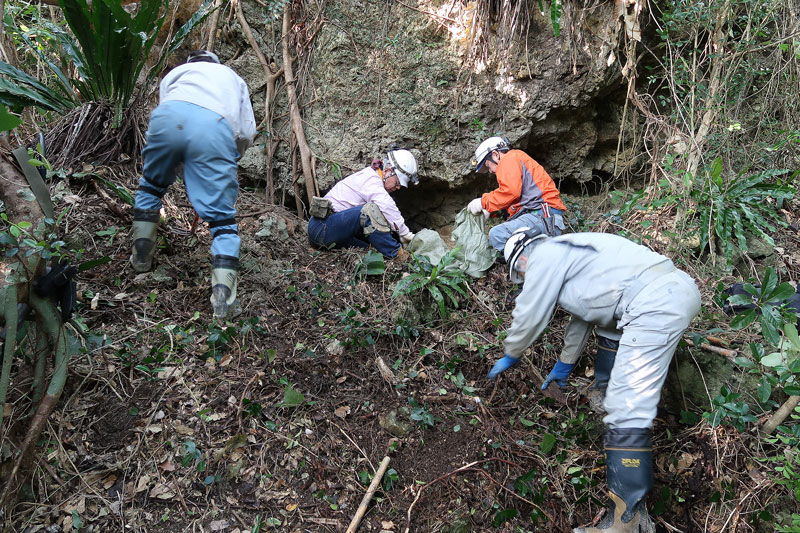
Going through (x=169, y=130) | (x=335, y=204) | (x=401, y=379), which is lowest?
(x=401, y=379)

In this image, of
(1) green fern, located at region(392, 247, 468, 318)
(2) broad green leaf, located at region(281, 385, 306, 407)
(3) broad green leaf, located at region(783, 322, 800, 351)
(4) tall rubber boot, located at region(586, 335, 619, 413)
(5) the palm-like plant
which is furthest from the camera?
(1) green fern, located at region(392, 247, 468, 318)

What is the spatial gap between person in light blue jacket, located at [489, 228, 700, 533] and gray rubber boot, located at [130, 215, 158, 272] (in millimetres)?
2382

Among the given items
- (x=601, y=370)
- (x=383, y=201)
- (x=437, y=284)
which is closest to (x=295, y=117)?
(x=383, y=201)

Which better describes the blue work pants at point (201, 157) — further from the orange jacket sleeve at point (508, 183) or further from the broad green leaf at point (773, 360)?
the broad green leaf at point (773, 360)

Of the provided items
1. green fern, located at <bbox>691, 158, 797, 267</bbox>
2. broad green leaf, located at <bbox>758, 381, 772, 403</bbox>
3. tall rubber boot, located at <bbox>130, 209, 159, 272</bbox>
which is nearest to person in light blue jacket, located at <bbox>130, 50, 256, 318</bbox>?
tall rubber boot, located at <bbox>130, 209, 159, 272</bbox>

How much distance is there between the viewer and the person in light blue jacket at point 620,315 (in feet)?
8.07

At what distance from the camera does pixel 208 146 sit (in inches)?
117

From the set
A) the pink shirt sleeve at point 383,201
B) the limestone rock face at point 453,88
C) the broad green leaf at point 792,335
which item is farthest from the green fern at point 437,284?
the broad green leaf at point 792,335

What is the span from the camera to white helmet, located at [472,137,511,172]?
15.7 ft

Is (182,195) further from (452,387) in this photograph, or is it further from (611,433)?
(611,433)

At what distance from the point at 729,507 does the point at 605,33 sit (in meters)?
4.10

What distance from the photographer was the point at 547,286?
9.01 ft

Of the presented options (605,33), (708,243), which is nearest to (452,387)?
(708,243)

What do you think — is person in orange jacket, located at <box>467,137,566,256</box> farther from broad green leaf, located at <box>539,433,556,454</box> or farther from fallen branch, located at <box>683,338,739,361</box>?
broad green leaf, located at <box>539,433,556,454</box>
